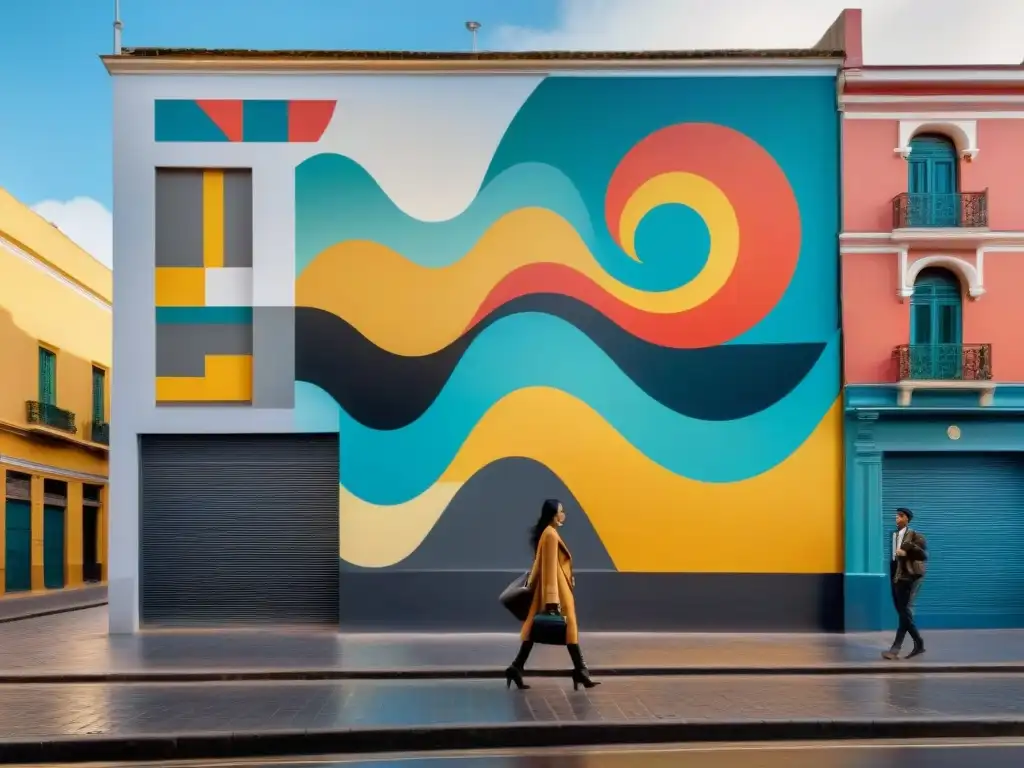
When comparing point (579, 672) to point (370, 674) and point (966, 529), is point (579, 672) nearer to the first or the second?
point (370, 674)

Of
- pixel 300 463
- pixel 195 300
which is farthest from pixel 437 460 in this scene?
pixel 195 300

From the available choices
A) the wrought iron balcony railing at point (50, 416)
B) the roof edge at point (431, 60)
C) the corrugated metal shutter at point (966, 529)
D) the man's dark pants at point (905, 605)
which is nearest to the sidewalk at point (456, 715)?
the man's dark pants at point (905, 605)

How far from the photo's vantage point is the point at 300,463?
1481 cm

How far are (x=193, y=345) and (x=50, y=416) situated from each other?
1277cm

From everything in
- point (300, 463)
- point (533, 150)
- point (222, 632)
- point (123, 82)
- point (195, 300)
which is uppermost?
point (123, 82)

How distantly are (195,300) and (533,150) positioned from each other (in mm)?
5577

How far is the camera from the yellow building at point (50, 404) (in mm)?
23344

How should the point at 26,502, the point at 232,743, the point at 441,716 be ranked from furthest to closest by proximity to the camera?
1. the point at 26,502
2. the point at 441,716
3. the point at 232,743

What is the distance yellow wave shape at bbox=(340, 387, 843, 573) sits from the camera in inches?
570

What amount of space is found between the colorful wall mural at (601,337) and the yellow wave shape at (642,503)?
30 mm

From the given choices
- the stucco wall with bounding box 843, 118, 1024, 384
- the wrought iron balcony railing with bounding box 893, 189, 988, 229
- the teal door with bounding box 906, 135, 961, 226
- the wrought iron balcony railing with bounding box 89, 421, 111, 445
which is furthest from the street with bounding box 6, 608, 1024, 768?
the wrought iron balcony railing with bounding box 89, 421, 111, 445

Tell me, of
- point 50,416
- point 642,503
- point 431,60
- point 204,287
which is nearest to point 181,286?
point 204,287

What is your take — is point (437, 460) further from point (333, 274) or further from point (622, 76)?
point (622, 76)

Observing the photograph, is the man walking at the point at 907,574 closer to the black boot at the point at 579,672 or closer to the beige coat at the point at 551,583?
the black boot at the point at 579,672
